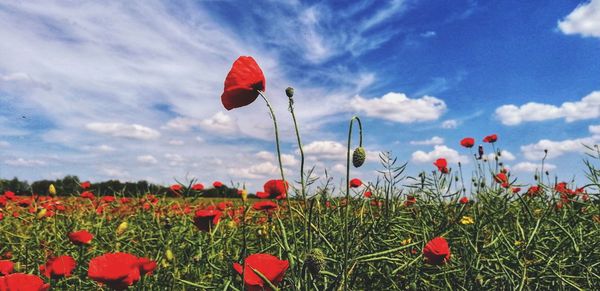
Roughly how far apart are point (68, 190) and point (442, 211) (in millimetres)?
3366

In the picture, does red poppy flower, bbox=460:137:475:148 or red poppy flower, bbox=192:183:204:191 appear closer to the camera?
red poppy flower, bbox=192:183:204:191

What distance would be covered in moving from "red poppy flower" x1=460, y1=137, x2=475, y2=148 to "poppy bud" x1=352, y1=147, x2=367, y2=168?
3749 mm

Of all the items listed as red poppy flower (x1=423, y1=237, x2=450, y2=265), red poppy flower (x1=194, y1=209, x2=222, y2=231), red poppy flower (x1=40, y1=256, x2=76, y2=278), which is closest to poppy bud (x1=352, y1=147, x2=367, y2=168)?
red poppy flower (x1=423, y1=237, x2=450, y2=265)

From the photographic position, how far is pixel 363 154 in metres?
1.04

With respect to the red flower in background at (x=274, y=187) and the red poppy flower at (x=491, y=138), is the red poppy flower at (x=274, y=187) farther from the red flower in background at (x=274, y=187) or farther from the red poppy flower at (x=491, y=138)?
the red poppy flower at (x=491, y=138)

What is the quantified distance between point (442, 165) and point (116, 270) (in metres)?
2.78

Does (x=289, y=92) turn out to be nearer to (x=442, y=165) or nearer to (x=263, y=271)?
(x=263, y=271)

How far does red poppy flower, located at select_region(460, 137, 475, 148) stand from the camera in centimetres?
447

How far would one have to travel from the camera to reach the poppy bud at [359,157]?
1.04 metres

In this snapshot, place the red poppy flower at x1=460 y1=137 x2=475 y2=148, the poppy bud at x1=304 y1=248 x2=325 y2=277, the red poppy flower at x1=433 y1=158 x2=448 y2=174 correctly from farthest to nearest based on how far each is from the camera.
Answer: the red poppy flower at x1=460 y1=137 x2=475 y2=148, the red poppy flower at x1=433 y1=158 x2=448 y2=174, the poppy bud at x1=304 y1=248 x2=325 y2=277

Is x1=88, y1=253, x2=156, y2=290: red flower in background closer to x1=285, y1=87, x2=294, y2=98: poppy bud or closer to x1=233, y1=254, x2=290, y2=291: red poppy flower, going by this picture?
x1=233, y1=254, x2=290, y2=291: red poppy flower

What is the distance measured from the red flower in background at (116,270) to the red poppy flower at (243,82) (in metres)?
0.72

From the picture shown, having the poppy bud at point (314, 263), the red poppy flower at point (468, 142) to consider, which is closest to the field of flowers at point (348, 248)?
A: the poppy bud at point (314, 263)

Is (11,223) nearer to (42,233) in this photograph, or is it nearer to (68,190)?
(68,190)
